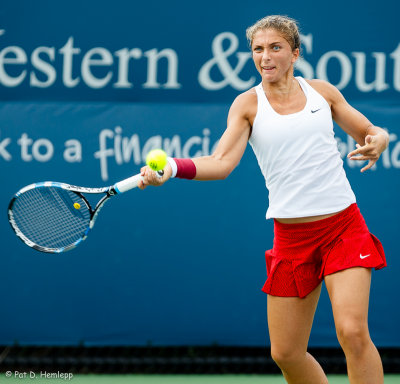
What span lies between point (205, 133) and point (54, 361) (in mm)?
1445

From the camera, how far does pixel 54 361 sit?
4.14 metres

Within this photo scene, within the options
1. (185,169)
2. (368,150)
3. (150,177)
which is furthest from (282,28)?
(150,177)

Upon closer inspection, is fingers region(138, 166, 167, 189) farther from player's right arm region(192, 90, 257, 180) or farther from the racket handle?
player's right arm region(192, 90, 257, 180)

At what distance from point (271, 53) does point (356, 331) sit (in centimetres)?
103

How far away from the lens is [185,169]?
2637mm

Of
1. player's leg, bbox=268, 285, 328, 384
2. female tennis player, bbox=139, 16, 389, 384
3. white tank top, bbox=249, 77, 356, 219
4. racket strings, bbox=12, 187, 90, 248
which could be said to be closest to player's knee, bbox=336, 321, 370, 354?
female tennis player, bbox=139, 16, 389, 384

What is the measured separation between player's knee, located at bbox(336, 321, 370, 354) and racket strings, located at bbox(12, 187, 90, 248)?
1023 mm

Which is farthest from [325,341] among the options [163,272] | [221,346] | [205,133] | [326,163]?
[326,163]

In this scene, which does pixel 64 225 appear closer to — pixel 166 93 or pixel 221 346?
pixel 166 93

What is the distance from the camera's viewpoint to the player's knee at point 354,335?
8.58 feet

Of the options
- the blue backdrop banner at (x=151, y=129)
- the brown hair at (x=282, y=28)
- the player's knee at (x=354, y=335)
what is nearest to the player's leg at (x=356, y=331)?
the player's knee at (x=354, y=335)

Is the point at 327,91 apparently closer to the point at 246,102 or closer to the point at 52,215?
the point at 246,102

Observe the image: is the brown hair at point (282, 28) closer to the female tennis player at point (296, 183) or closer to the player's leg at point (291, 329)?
the female tennis player at point (296, 183)

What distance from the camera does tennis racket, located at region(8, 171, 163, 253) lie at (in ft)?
9.46
